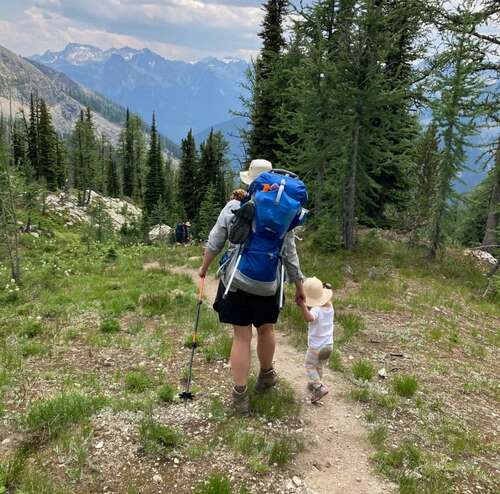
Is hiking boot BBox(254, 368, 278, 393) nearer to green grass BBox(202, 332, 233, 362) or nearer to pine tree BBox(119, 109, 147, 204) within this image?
green grass BBox(202, 332, 233, 362)

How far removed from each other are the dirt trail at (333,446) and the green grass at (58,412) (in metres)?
2.91

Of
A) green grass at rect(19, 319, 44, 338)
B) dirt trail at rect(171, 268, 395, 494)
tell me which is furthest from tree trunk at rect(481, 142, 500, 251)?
green grass at rect(19, 319, 44, 338)

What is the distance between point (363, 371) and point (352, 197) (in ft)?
34.5

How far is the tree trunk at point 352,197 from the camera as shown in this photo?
16797 millimetres

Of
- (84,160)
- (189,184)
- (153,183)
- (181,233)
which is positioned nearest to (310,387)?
(181,233)

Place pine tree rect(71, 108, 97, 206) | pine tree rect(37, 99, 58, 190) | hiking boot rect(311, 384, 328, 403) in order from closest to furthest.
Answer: hiking boot rect(311, 384, 328, 403) → pine tree rect(37, 99, 58, 190) → pine tree rect(71, 108, 97, 206)

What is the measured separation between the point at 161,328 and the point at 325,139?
38.4 ft

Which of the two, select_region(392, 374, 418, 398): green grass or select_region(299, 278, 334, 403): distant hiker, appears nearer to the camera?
select_region(299, 278, 334, 403): distant hiker

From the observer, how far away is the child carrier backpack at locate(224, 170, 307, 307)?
17.0 feet

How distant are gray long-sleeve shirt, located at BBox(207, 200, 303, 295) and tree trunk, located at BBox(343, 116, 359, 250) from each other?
12.1 m

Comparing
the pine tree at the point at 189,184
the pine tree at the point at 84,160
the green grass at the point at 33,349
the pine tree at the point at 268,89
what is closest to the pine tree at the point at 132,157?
the pine tree at the point at 84,160

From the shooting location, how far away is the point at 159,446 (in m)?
5.25

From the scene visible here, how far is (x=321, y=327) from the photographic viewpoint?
671 centimetres

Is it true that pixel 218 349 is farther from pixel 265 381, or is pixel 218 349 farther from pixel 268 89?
pixel 268 89
